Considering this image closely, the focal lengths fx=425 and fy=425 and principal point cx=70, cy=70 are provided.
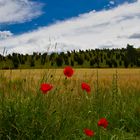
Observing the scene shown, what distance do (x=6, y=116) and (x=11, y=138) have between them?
0.24 meters

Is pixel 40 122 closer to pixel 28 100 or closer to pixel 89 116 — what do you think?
pixel 28 100

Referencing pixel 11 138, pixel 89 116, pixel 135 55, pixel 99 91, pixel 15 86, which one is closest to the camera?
pixel 11 138

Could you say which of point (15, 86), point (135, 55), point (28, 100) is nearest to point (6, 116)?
point (28, 100)

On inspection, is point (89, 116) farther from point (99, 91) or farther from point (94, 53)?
point (94, 53)

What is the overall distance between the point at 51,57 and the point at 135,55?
71772mm

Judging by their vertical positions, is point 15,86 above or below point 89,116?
above

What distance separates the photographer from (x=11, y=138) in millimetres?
4434

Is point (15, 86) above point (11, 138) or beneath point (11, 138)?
above

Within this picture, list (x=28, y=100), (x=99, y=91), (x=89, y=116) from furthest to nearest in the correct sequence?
1. (x=99, y=91)
2. (x=89, y=116)
3. (x=28, y=100)

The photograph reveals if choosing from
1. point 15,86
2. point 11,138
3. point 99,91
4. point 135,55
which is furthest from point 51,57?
point 135,55

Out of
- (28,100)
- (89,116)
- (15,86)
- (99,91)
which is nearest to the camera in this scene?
(28,100)

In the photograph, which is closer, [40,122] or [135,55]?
[40,122]

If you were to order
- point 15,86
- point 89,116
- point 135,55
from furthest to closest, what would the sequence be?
point 135,55 < point 89,116 < point 15,86

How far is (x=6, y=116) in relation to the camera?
4492 mm
